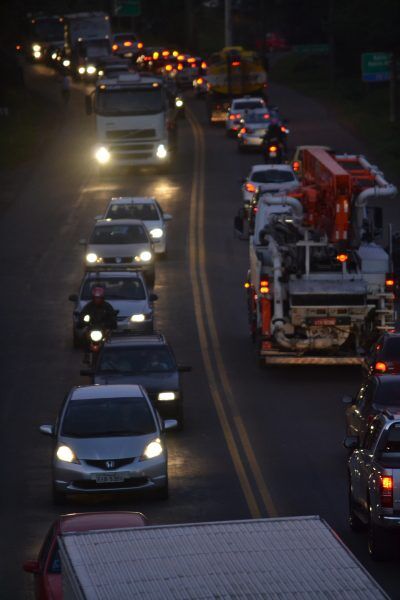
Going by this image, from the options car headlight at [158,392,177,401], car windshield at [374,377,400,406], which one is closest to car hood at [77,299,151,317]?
car headlight at [158,392,177,401]

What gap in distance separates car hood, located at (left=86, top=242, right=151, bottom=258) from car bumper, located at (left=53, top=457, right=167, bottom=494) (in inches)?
712

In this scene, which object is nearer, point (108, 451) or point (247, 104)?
point (108, 451)

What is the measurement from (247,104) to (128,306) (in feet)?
120

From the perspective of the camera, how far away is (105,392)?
791 inches

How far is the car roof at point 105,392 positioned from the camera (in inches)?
785

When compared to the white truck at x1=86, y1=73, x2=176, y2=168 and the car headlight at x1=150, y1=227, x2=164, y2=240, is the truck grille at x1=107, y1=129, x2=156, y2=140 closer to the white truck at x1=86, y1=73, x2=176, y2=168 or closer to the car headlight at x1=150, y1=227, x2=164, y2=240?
the white truck at x1=86, y1=73, x2=176, y2=168

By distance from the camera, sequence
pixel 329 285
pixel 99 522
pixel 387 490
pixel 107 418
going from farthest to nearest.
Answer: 1. pixel 329 285
2. pixel 107 418
3. pixel 387 490
4. pixel 99 522

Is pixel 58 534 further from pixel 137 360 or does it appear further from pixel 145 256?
pixel 145 256

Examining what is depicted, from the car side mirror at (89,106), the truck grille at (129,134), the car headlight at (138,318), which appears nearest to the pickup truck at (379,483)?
the car headlight at (138,318)

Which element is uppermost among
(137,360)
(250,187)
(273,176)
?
(137,360)

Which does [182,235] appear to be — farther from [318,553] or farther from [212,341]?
[318,553]

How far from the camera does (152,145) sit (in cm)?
5516

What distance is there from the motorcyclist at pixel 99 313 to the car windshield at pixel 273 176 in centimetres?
1734

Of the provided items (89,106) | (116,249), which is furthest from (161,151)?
(116,249)
